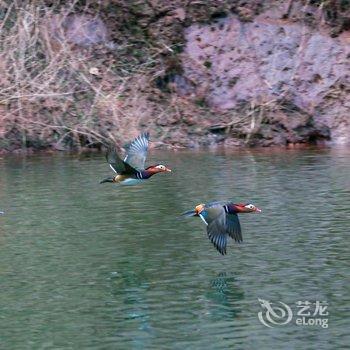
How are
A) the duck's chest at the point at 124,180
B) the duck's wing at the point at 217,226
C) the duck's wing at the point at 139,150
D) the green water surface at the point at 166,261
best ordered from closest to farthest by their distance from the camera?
the green water surface at the point at 166,261 < the duck's wing at the point at 217,226 < the duck's chest at the point at 124,180 < the duck's wing at the point at 139,150

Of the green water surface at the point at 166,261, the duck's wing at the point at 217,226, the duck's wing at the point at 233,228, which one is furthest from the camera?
the duck's wing at the point at 233,228

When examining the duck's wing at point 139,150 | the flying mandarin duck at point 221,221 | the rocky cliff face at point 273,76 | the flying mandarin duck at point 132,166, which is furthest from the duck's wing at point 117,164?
the rocky cliff face at point 273,76

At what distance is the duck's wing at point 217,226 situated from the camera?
514 inches

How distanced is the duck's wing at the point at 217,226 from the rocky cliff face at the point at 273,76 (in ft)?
37.6

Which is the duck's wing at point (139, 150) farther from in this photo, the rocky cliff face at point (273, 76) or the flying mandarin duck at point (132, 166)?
the rocky cliff face at point (273, 76)

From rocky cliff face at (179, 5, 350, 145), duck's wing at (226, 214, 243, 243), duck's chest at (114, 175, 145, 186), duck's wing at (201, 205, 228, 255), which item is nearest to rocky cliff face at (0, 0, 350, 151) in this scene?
rocky cliff face at (179, 5, 350, 145)

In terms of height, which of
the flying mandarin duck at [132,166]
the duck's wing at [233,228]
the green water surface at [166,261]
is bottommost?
the green water surface at [166,261]

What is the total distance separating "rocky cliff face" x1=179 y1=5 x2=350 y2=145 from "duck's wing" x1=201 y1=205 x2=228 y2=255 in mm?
11447

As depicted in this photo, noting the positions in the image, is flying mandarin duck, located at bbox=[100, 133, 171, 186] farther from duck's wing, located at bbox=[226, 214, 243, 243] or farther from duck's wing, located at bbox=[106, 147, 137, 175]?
duck's wing, located at bbox=[226, 214, 243, 243]

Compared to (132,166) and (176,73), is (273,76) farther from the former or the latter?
(132,166)

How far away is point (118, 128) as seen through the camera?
78.9 ft

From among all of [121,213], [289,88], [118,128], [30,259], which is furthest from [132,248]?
[289,88]

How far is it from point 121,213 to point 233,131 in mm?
8674

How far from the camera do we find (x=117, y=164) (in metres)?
15.0
